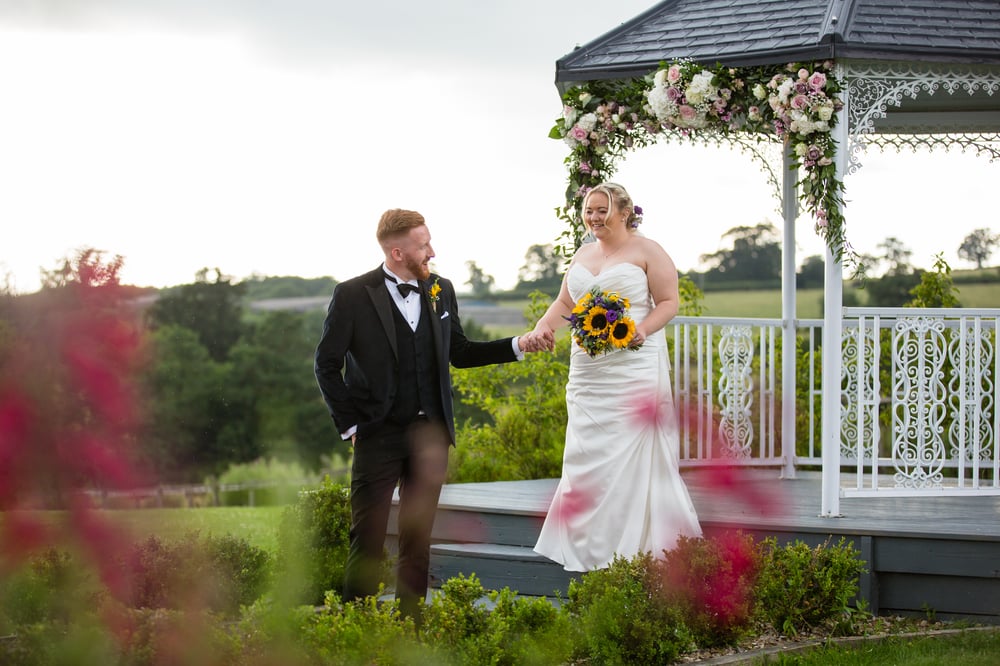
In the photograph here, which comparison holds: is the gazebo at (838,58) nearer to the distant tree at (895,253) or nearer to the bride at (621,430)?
the bride at (621,430)

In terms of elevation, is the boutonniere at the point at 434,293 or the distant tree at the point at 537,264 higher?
the distant tree at the point at 537,264

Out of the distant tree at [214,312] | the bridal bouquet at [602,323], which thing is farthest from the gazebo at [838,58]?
the distant tree at [214,312]

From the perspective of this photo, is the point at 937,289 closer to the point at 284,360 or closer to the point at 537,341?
the point at 537,341

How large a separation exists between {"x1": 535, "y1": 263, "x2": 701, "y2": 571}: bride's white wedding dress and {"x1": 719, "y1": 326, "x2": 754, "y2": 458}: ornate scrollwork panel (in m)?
2.45

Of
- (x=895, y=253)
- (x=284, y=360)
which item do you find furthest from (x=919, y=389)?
(x=284, y=360)

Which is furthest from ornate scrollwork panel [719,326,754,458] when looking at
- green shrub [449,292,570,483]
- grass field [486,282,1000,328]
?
grass field [486,282,1000,328]

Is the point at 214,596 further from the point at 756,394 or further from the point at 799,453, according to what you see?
the point at 756,394

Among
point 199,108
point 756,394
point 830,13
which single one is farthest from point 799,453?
point 199,108

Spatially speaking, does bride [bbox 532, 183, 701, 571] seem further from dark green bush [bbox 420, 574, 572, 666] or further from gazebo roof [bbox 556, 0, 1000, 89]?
gazebo roof [bbox 556, 0, 1000, 89]

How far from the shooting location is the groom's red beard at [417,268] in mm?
4098

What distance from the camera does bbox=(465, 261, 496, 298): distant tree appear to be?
25323 millimetres

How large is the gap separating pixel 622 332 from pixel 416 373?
1341 millimetres

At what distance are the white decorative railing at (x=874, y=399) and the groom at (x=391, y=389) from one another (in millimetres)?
3024

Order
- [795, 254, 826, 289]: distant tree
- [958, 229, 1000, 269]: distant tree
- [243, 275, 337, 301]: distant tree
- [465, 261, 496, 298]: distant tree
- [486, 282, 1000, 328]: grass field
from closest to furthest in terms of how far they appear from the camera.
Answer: [958, 229, 1000, 269]: distant tree → [486, 282, 1000, 328]: grass field → [795, 254, 826, 289]: distant tree → [465, 261, 496, 298]: distant tree → [243, 275, 337, 301]: distant tree
